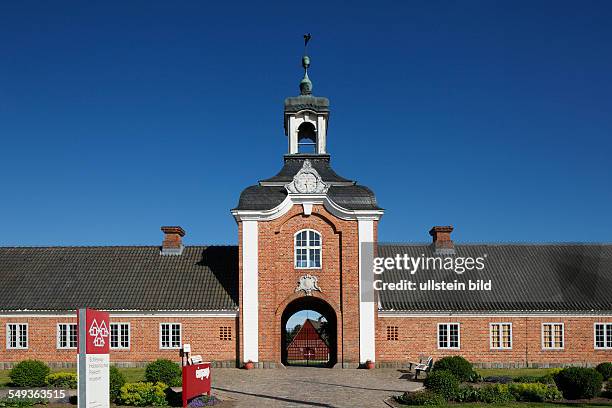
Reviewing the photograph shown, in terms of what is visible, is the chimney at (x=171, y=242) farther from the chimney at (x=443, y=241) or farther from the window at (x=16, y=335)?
the chimney at (x=443, y=241)

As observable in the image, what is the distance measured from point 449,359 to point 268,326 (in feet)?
29.9

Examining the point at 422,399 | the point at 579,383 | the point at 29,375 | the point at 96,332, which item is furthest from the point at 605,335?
the point at 96,332

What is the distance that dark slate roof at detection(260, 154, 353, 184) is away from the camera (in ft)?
114

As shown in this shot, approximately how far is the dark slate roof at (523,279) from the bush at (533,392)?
1177cm

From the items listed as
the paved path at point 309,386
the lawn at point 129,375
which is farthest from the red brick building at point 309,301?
the paved path at point 309,386

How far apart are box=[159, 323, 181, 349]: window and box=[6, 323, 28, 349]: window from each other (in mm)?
6361

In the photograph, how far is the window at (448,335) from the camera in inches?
1320

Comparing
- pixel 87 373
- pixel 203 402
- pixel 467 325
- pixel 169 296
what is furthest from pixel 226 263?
pixel 87 373

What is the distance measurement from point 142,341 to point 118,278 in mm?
3921

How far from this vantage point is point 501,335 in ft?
110

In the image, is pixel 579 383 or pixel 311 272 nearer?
pixel 579 383

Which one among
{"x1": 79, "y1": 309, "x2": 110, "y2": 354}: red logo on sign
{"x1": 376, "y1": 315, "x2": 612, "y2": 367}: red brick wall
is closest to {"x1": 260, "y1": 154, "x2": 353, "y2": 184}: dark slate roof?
{"x1": 376, "y1": 315, "x2": 612, "y2": 367}: red brick wall

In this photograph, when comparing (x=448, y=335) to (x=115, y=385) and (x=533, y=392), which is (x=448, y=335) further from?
(x=115, y=385)

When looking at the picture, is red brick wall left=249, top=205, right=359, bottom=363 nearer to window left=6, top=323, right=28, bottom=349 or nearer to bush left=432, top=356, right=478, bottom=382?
bush left=432, top=356, right=478, bottom=382
